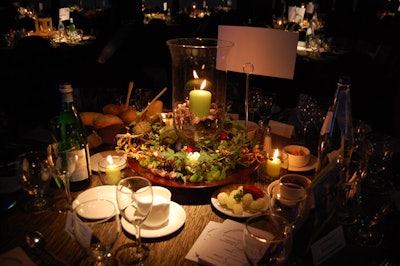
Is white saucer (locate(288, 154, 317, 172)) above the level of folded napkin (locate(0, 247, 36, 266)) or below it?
above

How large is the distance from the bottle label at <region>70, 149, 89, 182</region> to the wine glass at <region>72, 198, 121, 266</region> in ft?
1.02

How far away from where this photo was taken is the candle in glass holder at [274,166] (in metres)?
1.37

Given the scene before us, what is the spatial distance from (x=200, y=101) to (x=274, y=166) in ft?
1.32

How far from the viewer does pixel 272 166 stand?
1.37 m

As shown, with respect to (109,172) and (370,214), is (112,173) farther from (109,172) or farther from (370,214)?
(370,214)

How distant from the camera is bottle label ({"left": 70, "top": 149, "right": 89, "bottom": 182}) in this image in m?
1.30

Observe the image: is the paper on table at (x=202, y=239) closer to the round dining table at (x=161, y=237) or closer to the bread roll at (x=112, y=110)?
the round dining table at (x=161, y=237)

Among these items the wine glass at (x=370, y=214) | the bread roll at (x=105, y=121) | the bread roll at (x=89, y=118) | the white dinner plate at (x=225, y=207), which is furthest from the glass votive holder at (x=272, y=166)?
the bread roll at (x=89, y=118)

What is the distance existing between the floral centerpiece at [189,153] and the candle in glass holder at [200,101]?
14cm

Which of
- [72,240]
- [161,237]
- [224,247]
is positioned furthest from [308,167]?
[72,240]

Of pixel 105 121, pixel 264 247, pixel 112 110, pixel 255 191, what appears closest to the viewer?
pixel 264 247

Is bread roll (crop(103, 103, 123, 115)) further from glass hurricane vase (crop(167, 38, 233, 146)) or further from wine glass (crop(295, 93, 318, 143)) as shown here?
wine glass (crop(295, 93, 318, 143))

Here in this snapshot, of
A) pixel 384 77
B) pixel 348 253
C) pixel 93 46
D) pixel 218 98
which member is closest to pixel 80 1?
pixel 93 46

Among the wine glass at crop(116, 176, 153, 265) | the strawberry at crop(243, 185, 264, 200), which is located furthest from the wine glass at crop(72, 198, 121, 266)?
the strawberry at crop(243, 185, 264, 200)
